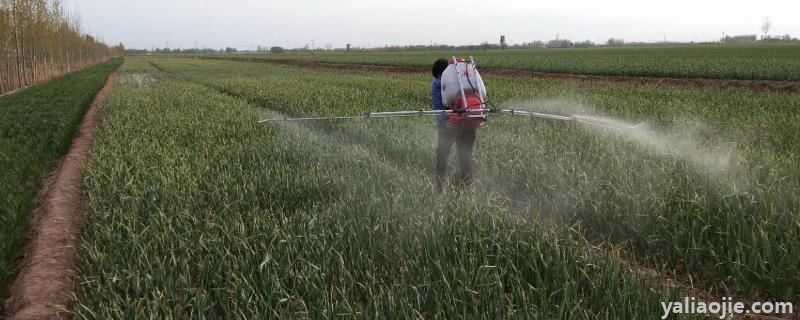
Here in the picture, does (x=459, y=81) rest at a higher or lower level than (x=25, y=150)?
higher

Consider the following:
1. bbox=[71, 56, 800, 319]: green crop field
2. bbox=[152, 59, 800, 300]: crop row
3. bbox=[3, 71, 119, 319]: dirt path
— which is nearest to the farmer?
bbox=[71, 56, 800, 319]: green crop field

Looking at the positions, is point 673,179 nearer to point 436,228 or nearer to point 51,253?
point 436,228

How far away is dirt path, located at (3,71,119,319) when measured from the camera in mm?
3553

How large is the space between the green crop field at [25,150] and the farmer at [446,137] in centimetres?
412

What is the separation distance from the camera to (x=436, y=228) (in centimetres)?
392

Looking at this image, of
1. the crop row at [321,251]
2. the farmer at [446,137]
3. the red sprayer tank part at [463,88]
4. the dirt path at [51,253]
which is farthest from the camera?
the farmer at [446,137]

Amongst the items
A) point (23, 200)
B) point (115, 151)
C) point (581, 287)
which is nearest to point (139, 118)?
point (115, 151)

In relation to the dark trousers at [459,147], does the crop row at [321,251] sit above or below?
below

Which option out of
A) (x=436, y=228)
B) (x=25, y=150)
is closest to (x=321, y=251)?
(x=436, y=228)

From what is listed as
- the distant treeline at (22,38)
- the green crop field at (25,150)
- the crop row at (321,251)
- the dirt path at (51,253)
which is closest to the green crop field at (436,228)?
the crop row at (321,251)

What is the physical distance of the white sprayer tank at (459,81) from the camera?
17.5 feet

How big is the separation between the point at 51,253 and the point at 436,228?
334cm

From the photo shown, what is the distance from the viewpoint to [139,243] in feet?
12.8

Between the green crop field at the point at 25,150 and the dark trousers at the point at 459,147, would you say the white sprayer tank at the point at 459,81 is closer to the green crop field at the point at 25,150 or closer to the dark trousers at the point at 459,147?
the dark trousers at the point at 459,147
